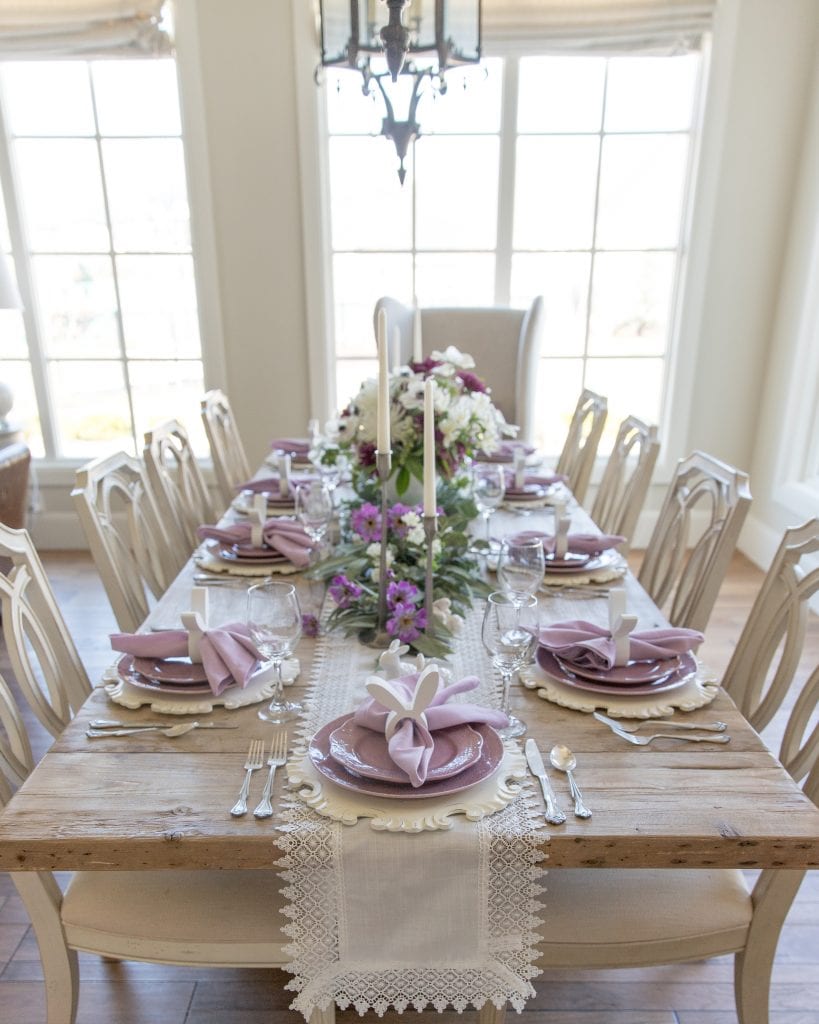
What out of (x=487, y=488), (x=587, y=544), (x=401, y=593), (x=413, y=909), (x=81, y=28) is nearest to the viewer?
(x=413, y=909)

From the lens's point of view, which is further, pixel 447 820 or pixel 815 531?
pixel 815 531

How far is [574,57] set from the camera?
3119 mm

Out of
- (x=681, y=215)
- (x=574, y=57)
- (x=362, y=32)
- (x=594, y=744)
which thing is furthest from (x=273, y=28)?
(x=594, y=744)

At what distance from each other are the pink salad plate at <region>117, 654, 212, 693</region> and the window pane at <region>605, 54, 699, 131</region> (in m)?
3.05

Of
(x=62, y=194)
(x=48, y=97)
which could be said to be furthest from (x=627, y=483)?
(x=48, y=97)

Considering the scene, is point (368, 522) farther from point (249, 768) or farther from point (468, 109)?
point (468, 109)

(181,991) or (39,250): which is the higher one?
(39,250)

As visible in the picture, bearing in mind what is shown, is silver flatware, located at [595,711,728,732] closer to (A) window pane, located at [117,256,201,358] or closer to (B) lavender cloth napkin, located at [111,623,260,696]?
(B) lavender cloth napkin, located at [111,623,260,696]

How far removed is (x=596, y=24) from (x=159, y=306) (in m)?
2.21

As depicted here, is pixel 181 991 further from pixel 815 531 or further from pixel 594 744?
pixel 815 531

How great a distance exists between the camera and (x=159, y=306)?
344 cm

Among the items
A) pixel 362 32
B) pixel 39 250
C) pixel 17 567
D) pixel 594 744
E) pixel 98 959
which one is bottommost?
pixel 98 959

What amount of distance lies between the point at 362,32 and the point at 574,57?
182cm

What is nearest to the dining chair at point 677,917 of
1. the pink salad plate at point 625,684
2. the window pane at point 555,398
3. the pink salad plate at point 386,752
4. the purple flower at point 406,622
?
the pink salad plate at point 625,684
